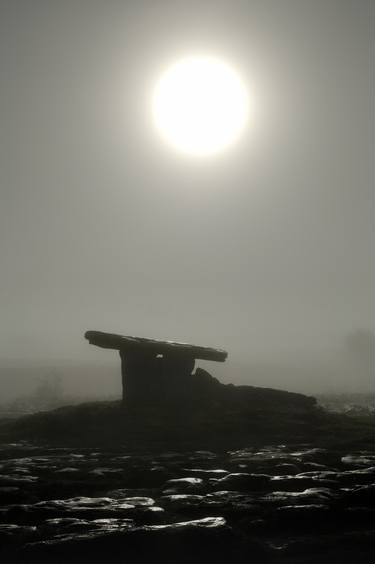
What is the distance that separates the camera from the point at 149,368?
68.5 ft

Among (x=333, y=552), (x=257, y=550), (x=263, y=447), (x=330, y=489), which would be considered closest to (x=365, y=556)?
(x=333, y=552)

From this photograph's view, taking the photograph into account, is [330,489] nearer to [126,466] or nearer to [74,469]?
[126,466]

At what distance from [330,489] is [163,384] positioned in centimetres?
1192

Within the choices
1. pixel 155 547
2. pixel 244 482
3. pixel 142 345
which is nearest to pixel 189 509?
pixel 155 547

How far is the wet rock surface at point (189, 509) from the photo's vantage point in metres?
6.60

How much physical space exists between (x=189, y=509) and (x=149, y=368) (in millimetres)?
12671

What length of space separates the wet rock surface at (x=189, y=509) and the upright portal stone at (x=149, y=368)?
297 inches

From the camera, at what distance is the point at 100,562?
20.6 ft

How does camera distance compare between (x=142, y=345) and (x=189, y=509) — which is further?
(x=142, y=345)

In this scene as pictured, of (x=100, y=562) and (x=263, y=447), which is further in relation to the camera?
(x=263, y=447)

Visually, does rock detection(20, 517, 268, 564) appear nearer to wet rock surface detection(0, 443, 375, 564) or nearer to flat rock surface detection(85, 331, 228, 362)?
wet rock surface detection(0, 443, 375, 564)

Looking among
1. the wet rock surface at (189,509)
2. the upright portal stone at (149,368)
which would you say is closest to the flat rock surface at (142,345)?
the upright portal stone at (149,368)

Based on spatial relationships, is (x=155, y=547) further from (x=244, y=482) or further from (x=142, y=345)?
(x=142, y=345)

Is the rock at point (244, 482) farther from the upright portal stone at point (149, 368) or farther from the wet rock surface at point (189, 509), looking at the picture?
the upright portal stone at point (149, 368)
